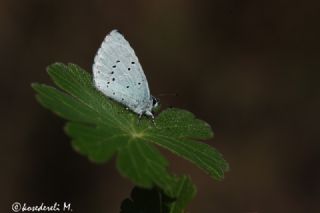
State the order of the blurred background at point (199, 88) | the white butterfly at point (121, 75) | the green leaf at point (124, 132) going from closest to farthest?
the green leaf at point (124, 132)
the white butterfly at point (121, 75)
the blurred background at point (199, 88)

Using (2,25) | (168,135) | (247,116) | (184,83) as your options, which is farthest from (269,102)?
(168,135)

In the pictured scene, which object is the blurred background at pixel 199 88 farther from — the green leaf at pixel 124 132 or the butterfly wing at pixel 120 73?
the green leaf at pixel 124 132

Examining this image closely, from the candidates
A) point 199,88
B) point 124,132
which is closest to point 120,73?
point 124,132

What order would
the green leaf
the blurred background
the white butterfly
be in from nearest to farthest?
1. the green leaf
2. the white butterfly
3. the blurred background

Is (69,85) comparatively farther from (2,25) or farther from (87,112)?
(2,25)

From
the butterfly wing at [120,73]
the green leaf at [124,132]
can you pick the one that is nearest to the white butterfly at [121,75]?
the butterfly wing at [120,73]

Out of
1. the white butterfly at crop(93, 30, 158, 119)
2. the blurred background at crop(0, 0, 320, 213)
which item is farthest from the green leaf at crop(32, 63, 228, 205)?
the blurred background at crop(0, 0, 320, 213)

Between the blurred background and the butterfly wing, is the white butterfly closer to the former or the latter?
the butterfly wing
